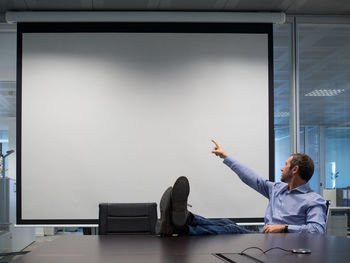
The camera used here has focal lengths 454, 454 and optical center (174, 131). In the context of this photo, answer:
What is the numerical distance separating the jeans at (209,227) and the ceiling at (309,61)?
2.41m

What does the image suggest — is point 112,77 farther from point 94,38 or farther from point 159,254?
point 159,254

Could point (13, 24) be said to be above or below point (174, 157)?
above

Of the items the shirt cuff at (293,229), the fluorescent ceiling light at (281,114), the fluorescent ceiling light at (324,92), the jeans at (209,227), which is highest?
the fluorescent ceiling light at (324,92)

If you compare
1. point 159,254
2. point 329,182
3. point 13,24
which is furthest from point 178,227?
point 13,24

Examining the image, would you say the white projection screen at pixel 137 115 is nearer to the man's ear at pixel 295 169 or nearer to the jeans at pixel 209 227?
the man's ear at pixel 295 169

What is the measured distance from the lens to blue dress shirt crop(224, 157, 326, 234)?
295 centimetres

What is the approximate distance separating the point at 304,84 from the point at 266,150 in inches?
37.4

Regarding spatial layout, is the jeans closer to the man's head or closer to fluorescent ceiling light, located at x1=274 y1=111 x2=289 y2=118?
the man's head

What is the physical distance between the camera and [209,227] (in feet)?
8.61

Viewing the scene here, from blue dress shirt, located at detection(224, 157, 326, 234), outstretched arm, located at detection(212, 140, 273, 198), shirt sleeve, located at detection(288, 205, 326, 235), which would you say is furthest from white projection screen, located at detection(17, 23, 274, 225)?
shirt sleeve, located at detection(288, 205, 326, 235)

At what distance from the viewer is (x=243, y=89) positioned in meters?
4.88

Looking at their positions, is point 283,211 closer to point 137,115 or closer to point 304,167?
point 304,167

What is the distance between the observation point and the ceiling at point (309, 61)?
484cm

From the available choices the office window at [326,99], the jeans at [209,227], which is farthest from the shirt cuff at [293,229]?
the office window at [326,99]
